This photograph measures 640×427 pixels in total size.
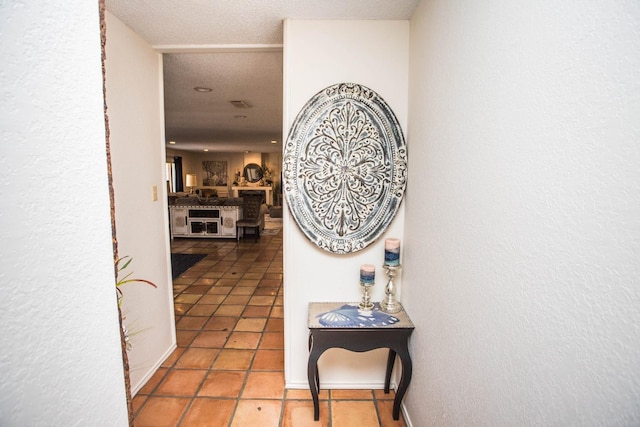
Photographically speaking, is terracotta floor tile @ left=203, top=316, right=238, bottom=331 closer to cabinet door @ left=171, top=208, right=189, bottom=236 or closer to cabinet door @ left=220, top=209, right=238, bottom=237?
cabinet door @ left=220, top=209, right=238, bottom=237

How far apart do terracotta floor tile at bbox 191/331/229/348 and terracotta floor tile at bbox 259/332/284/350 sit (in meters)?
0.34

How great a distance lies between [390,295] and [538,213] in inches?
48.0

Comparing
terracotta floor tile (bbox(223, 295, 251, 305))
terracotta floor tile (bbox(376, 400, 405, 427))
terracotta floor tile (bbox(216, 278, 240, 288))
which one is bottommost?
terracotta floor tile (bbox(376, 400, 405, 427))

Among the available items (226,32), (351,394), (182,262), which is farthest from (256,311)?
(226,32)

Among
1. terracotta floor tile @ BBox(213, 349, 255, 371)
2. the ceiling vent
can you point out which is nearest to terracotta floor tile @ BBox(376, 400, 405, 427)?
terracotta floor tile @ BBox(213, 349, 255, 371)

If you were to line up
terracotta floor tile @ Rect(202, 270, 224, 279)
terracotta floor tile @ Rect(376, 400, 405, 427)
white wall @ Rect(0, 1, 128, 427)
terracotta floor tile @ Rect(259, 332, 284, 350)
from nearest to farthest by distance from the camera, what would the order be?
white wall @ Rect(0, 1, 128, 427) → terracotta floor tile @ Rect(376, 400, 405, 427) → terracotta floor tile @ Rect(259, 332, 284, 350) → terracotta floor tile @ Rect(202, 270, 224, 279)

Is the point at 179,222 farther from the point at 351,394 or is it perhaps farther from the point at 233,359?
the point at 351,394

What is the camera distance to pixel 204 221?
6.78m

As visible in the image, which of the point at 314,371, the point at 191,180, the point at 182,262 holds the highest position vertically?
the point at 191,180

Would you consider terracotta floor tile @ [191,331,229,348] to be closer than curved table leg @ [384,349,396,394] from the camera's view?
No

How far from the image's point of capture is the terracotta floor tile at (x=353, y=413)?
1764mm

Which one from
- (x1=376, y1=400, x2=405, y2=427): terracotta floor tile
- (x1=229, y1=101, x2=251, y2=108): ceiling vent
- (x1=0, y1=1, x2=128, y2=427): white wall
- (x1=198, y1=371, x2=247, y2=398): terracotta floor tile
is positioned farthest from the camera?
(x1=229, y1=101, x2=251, y2=108): ceiling vent

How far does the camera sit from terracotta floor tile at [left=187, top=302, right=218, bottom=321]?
10.4 feet

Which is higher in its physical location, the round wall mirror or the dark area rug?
the round wall mirror
